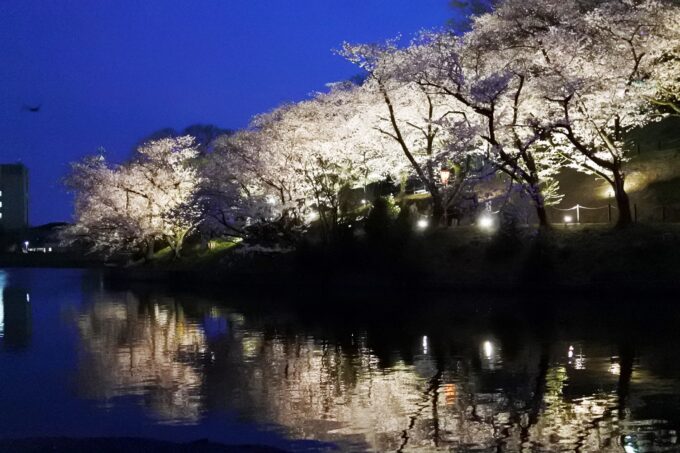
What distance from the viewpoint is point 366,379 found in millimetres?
12430

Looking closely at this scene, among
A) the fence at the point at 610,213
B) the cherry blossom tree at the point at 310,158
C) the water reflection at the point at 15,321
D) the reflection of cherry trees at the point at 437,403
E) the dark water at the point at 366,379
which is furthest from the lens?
the cherry blossom tree at the point at 310,158

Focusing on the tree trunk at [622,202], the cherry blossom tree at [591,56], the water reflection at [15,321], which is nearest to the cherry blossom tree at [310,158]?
the cherry blossom tree at [591,56]

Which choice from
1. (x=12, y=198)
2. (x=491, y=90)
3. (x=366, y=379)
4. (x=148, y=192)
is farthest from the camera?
(x=12, y=198)

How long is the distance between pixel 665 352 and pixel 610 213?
71.6 ft

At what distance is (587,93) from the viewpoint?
28125mm

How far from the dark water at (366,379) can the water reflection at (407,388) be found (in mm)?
33

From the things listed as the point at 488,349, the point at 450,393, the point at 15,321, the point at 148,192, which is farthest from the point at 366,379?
the point at 148,192

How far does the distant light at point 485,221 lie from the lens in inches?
1367

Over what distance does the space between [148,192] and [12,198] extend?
348 feet

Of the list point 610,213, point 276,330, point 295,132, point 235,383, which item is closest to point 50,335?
point 276,330

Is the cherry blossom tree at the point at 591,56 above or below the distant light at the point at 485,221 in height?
Result: above

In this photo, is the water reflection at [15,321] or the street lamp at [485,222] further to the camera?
the street lamp at [485,222]

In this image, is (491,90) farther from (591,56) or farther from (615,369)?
(615,369)

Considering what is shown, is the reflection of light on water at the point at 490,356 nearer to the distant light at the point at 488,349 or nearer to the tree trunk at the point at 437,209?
the distant light at the point at 488,349
